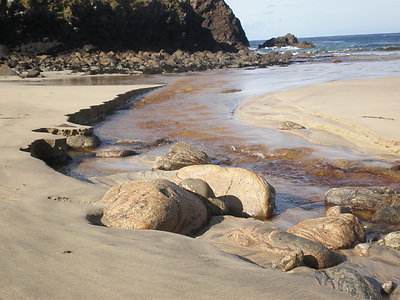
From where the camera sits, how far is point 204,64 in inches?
1518

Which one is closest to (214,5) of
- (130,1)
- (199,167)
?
(130,1)

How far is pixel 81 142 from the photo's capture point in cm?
831

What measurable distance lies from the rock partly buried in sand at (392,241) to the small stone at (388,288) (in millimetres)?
797

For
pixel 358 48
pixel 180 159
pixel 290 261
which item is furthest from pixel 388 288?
pixel 358 48

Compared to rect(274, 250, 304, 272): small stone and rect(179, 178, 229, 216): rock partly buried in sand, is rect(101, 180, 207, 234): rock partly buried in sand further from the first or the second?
rect(274, 250, 304, 272): small stone

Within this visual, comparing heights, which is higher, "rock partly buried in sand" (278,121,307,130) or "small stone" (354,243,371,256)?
"rock partly buried in sand" (278,121,307,130)

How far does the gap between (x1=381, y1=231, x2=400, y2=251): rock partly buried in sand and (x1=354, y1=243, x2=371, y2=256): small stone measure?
19 cm

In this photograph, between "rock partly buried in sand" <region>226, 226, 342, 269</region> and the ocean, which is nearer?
"rock partly buried in sand" <region>226, 226, 342, 269</region>

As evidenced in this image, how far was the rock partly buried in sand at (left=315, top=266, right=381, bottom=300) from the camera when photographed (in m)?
2.84

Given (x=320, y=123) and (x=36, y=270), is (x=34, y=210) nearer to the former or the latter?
(x=36, y=270)

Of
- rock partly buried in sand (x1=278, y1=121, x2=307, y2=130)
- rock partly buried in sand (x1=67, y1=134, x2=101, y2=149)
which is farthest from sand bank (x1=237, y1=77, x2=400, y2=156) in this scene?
rock partly buried in sand (x1=67, y1=134, x2=101, y2=149)

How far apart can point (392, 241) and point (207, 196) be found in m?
1.95

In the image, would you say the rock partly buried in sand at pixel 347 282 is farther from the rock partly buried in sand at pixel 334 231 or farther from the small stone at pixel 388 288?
the rock partly buried in sand at pixel 334 231

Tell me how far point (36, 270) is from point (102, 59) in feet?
124
